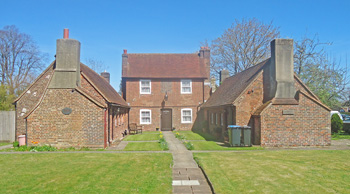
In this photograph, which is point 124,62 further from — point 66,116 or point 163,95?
point 66,116

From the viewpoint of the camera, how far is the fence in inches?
773

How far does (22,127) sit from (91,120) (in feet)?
23.5

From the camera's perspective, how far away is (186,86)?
98.5ft

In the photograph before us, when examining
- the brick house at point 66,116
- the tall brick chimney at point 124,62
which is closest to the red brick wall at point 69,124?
the brick house at point 66,116

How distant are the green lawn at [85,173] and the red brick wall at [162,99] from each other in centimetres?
1570

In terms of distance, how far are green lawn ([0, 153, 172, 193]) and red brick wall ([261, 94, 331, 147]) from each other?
690 centimetres

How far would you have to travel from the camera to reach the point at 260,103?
1817cm

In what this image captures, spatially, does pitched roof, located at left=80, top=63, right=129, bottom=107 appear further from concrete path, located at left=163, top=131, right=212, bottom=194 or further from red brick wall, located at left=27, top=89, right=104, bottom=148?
concrete path, located at left=163, top=131, right=212, bottom=194

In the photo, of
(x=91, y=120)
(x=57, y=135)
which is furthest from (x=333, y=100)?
(x=57, y=135)

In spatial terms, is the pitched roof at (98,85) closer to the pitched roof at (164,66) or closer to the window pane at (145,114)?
the window pane at (145,114)

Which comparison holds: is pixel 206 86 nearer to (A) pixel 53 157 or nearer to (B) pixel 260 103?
(B) pixel 260 103

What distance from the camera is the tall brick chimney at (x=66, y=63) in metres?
16.1

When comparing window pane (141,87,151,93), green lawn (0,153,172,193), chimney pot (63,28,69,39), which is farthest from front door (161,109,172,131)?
green lawn (0,153,172,193)

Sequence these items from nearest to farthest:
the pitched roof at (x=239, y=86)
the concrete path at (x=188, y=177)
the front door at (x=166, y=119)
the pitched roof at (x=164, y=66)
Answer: the concrete path at (x=188, y=177) < the pitched roof at (x=239, y=86) < the front door at (x=166, y=119) < the pitched roof at (x=164, y=66)
